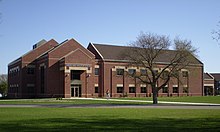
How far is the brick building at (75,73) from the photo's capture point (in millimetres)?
66375

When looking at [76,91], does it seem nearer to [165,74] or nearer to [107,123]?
[165,74]

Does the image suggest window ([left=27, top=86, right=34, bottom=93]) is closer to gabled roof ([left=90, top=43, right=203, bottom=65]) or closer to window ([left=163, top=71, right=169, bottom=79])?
gabled roof ([left=90, top=43, right=203, bottom=65])

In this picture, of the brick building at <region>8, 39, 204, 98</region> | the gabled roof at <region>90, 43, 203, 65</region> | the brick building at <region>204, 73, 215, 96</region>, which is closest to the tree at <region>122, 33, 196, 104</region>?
the brick building at <region>8, 39, 204, 98</region>

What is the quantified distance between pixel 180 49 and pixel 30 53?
42183 mm

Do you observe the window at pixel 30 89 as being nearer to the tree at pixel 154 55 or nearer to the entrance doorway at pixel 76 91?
the entrance doorway at pixel 76 91

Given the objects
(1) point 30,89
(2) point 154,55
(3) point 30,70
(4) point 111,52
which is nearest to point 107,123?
(2) point 154,55

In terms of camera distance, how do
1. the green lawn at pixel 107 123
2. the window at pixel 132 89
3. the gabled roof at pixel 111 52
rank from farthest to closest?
the window at pixel 132 89 < the gabled roof at pixel 111 52 < the green lawn at pixel 107 123

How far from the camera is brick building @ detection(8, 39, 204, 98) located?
66375 mm

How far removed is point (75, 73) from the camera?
6744cm

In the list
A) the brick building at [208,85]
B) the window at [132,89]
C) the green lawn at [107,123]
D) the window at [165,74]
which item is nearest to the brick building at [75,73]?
the window at [132,89]

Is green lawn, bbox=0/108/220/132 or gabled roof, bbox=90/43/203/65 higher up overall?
gabled roof, bbox=90/43/203/65

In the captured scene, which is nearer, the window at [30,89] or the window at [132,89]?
the window at [30,89]

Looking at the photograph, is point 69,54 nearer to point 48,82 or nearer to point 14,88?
point 48,82

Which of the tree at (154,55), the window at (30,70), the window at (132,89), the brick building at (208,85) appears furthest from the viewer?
the brick building at (208,85)
